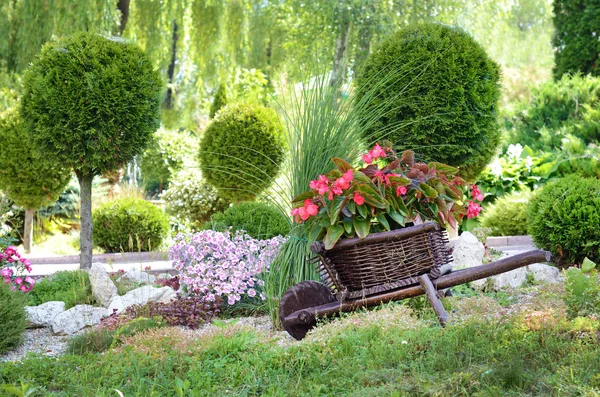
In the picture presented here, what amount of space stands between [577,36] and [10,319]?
1231 centimetres

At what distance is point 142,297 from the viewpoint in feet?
16.3

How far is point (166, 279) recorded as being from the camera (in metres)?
5.78

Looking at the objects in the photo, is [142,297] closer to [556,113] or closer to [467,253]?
[467,253]

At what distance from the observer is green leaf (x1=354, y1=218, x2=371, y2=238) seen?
3.66 meters

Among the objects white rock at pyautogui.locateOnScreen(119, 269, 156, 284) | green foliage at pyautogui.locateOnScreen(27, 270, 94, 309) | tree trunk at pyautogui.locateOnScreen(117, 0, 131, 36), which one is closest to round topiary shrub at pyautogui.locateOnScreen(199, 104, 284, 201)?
white rock at pyautogui.locateOnScreen(119, 269, 156, 284)

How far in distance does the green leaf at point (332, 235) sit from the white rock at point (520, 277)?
176 centimetres

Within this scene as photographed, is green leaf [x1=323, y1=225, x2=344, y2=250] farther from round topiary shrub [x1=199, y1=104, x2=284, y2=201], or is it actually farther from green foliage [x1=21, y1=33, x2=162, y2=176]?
round topiary shrub [x1=199, y1=104, x2=284, y2=201]

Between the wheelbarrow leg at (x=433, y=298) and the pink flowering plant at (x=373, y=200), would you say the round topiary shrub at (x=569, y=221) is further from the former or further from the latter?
the wheelbarrow leg at (x=433, y=298)

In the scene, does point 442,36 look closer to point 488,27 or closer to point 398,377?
point 398,377

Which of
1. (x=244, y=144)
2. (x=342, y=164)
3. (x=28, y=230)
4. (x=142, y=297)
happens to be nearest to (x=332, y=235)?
(x=342, y=164)

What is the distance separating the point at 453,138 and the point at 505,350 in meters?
3.32

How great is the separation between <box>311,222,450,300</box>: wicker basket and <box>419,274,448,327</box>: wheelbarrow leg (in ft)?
0.21

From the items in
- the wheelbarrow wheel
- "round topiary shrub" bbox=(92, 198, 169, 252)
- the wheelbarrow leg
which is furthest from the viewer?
"round topiary shrub" bbox=(92, 198, 169, 252)

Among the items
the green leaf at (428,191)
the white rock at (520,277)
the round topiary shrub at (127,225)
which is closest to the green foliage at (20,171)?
the round topiary shrub at (127,225)
